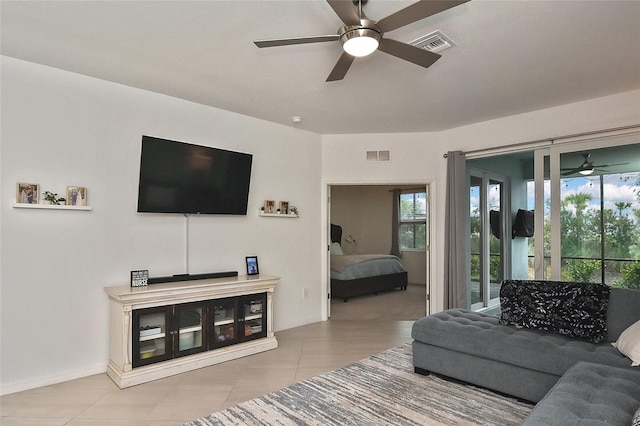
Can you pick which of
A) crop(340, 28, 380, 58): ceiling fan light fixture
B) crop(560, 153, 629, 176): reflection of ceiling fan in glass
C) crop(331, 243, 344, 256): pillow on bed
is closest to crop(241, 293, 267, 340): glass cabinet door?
crop(340, 28, 380, 58): ceiling fan light fixture

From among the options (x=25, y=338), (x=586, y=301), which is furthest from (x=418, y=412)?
(x=25, y=338)

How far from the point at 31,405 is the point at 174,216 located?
74.5 inches

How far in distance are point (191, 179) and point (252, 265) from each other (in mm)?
1259

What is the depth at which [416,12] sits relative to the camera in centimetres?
187

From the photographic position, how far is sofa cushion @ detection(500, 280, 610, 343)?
2.77m

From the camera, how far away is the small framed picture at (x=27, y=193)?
294 centimetres

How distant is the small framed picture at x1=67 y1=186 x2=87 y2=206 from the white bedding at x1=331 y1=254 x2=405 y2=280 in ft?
14.2

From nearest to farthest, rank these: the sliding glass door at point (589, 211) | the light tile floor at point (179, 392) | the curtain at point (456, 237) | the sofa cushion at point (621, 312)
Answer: the light tile floor at point (179, 392) < the sofa cushion at point (621, 312) < the sliding glass door at point (589, 211) < the curtain at point (456, 237)

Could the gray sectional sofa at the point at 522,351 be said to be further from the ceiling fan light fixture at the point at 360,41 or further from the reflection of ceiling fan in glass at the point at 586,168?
the ceiling fan light fixture at the point at 360,41

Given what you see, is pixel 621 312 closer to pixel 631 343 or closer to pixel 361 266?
pixel 631 343

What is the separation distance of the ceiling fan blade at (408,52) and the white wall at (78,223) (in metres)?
2.49

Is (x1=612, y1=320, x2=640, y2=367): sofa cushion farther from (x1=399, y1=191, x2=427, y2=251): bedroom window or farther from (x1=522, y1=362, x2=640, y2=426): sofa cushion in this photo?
(x1=399, y1=191, x2=427, y2=251): bedroom window

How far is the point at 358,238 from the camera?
954cm

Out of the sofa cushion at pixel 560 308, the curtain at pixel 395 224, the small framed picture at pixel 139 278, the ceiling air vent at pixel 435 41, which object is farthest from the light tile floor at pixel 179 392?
the curtain at pixel 395 224
